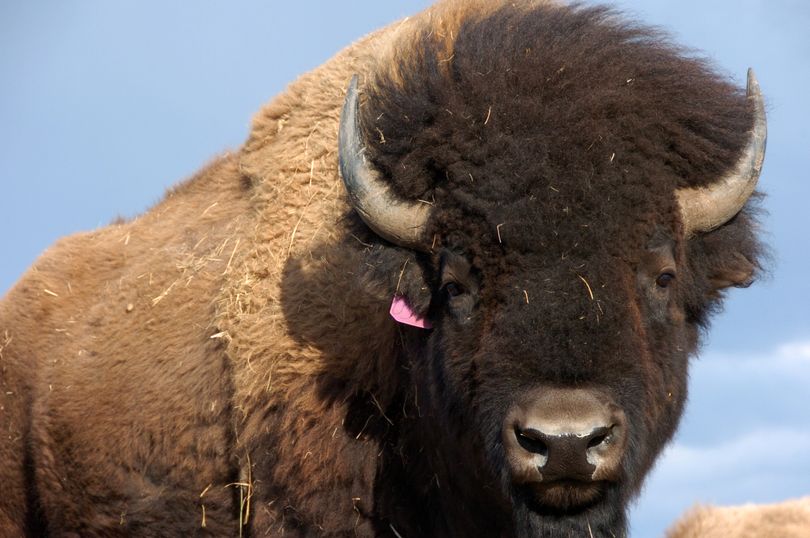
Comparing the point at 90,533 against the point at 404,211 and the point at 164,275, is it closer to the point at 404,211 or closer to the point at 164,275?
the point at 164,275

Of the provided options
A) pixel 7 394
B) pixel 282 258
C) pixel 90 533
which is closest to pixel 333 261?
pixel 282 258

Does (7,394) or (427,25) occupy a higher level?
(427,25)

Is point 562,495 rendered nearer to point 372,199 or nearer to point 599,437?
point 599,437

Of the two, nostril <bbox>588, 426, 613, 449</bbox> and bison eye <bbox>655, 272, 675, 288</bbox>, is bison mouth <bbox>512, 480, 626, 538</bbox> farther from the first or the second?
bison eye <bbox>655, 272, 675, 288</bbox>

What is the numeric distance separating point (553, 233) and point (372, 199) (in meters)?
1.13

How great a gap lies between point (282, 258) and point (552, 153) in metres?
2.40

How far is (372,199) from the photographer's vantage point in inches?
284

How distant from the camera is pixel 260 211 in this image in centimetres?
900

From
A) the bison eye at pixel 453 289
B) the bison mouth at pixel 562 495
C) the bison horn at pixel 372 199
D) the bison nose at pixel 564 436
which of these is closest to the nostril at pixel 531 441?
the bison nose at pixel 564 436

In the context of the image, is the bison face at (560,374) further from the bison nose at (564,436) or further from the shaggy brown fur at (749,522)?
the shaggy brown fur at (749,522)

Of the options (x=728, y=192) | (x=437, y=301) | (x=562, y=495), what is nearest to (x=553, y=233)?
(x=437, y=301)

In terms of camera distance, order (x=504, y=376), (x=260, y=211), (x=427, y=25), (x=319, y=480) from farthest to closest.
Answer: (x=260, y=211)
(x=427, y=25)
(x=319, y=480)
(x=504, y=376)

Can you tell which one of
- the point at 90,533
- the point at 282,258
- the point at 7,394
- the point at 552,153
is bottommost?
the point at 90,533

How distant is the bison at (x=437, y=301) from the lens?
21.5 feet
